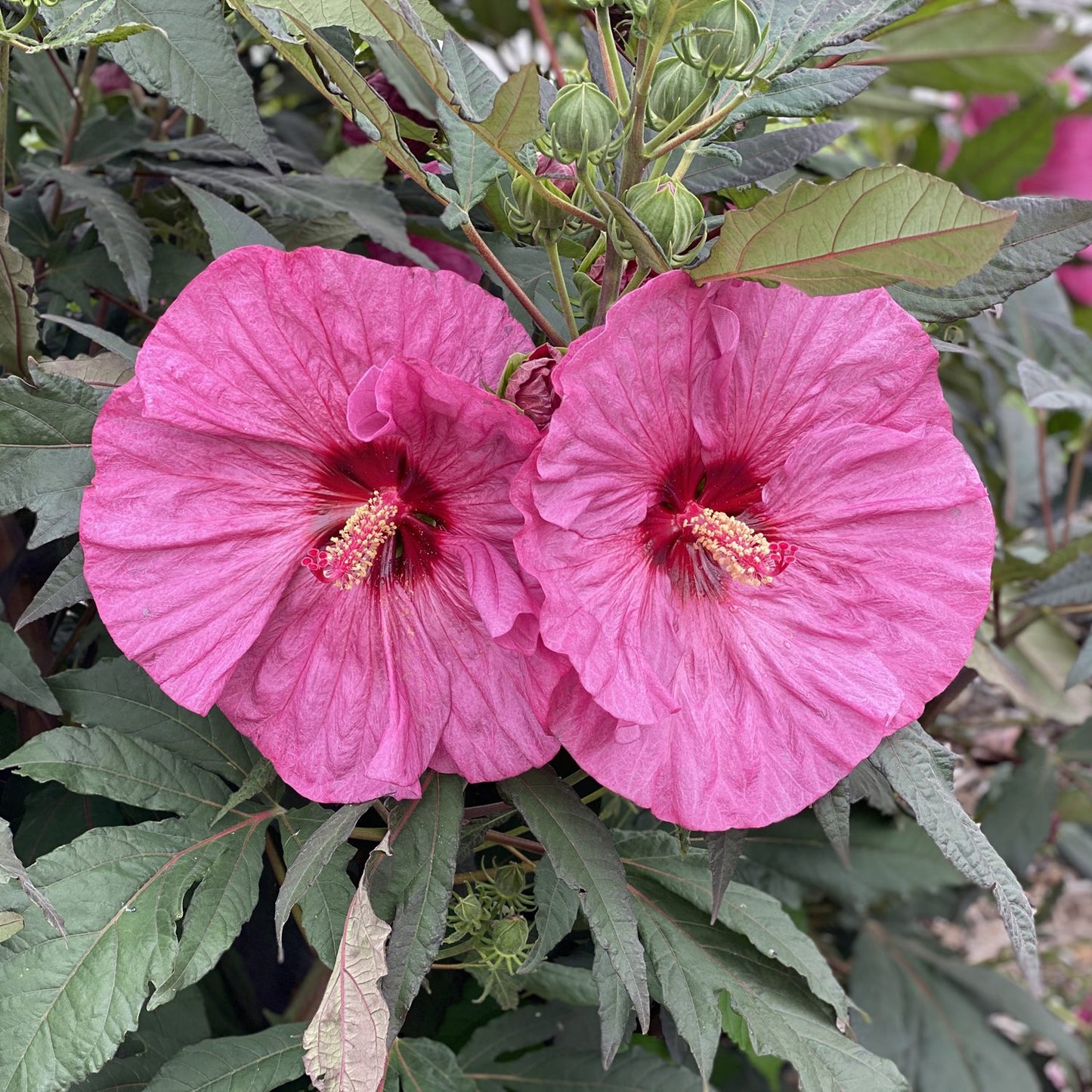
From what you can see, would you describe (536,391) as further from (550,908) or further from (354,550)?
(550,908)

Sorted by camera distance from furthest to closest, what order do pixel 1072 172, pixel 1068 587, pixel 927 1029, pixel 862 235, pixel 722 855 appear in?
pixel 1072 172 < pixel 927 1029 < pixel 1068 587 < pixel 722 855 < pixel 862 235

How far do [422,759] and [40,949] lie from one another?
0.22m

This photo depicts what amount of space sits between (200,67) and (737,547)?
1.34 feet

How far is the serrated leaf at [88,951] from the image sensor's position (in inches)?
21.3

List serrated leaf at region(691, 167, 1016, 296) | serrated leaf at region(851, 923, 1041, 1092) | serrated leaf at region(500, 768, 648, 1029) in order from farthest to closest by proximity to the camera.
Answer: serrated leaf at region(851, 923, 1041, 1092), serrated leaf at region(500, 768, 648, 1029), serrated leaf at region(691, 167, 1016, 296)

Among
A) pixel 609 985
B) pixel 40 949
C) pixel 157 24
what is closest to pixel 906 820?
pixel 609 985

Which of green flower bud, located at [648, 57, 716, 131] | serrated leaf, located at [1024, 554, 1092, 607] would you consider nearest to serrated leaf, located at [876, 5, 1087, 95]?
serrated leaf, located at [1024, 554, 1092, 607]

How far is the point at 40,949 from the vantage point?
0.57m

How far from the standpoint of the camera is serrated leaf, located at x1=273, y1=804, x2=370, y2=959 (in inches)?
21.1

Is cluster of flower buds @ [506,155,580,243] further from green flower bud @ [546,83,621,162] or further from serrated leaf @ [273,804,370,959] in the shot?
serrated leaf @ [273,804,370,959]

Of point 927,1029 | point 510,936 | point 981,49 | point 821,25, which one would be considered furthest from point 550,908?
point 981,49

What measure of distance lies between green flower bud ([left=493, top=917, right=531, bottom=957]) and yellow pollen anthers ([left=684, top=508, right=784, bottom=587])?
24cm

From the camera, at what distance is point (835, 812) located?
1.93 feet

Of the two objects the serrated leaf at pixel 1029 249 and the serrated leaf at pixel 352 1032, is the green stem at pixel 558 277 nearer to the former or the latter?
the serrated leaf at pixel 1029 249
